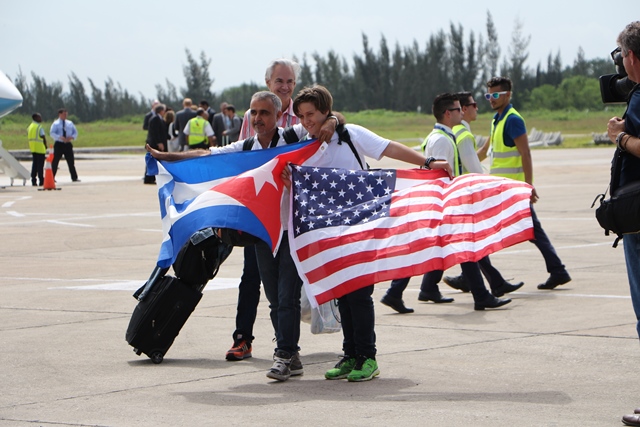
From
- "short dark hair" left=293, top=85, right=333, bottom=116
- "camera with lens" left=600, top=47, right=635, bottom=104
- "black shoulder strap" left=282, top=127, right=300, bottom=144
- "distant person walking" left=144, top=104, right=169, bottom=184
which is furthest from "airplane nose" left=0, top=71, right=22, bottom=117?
"camera with lens" left=600, top=47, right=635, bottom=104

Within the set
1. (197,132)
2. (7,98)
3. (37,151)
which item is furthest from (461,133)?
(37,151)

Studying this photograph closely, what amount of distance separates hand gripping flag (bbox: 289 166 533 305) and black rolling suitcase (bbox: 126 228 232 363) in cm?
83

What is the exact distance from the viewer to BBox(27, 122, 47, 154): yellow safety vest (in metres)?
30.6

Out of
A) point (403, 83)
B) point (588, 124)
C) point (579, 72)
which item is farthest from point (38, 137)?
point (579, 72)

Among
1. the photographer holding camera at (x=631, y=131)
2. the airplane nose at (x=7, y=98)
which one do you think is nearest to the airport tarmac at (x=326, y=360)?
the photographer holding camera at (x=631, y=131)

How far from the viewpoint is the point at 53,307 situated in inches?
396

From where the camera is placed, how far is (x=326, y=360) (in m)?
7.77

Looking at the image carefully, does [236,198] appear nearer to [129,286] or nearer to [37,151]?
[129,286]

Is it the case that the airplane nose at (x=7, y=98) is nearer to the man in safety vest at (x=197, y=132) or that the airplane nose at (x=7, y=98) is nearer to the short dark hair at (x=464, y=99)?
the short dark hair at (x=464, y=99)

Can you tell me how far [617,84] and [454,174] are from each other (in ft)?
13.7

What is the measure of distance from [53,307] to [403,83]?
402 feet

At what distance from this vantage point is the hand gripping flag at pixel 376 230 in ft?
23.3

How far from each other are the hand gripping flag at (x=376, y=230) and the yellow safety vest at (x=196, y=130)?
21.2 metres

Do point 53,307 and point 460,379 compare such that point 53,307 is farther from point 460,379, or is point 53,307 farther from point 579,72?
point 579,72
